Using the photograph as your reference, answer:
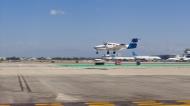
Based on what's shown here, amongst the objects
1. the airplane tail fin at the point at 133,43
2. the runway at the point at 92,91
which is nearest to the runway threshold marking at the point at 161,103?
the runway at the point at 92,91

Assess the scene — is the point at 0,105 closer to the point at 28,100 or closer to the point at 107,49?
the point at 28,100

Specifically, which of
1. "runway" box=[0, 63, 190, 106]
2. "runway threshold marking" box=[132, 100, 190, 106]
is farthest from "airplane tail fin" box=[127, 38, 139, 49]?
"runway threshold marking" box=[132, 100, 190, 106]

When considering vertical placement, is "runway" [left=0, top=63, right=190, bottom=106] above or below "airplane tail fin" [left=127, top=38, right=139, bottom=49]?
below

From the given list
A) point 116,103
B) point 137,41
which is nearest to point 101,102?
point 116,103

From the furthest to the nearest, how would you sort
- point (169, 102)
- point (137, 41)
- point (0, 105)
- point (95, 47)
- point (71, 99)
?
point (137, 41) → point (95, 47) → point (71, 99) → point (169, 102) → point (0, 105)

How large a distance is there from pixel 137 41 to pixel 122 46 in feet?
40.2

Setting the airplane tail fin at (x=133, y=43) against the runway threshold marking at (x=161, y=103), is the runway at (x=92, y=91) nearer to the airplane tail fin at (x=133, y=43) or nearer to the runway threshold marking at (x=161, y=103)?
the runway threshold marking at (x=161, y=103)

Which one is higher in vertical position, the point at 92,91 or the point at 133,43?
the point at 133,43

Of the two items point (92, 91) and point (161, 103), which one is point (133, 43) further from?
point (161, 103)

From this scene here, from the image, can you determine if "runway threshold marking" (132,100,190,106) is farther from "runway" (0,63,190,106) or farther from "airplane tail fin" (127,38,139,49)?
"airplane tail fin" (127,38,139,49)

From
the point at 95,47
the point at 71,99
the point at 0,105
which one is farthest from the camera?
the point at 95,47

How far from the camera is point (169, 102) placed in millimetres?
22062

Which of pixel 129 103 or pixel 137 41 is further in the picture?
pixel 137 41

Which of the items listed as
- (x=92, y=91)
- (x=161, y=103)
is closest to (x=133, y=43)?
(x=92, y=91)
